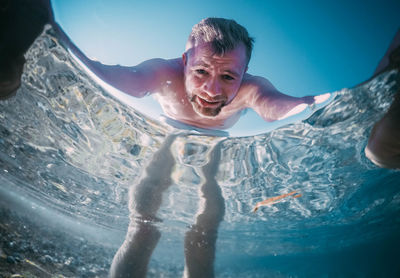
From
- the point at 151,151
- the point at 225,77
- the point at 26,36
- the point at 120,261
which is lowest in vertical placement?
the point at 120,261

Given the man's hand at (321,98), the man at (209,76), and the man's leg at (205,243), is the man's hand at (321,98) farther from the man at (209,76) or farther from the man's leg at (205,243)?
the man's leg at (205,243)

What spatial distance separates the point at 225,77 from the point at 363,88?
3317mm

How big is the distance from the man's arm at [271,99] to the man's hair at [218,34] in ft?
3.23

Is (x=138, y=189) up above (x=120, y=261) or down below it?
above

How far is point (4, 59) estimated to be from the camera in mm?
2281

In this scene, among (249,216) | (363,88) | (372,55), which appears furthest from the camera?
(249,216)

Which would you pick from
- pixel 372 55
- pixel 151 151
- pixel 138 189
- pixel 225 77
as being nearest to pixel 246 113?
pixel 225 77

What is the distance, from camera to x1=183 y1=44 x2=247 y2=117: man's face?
3500 mm

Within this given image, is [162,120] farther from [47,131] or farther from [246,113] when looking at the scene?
[47,131]

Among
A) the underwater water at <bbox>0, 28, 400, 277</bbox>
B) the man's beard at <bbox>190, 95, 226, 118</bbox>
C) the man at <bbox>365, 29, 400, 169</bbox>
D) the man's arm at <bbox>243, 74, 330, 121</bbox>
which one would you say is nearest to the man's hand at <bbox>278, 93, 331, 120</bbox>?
the man's arm at <bbox>243, 74, 330, 121</bbox>

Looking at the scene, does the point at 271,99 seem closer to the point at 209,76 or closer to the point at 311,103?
the point at 311,103

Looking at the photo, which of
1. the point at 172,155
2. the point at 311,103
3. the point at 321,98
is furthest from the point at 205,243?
the point at 321,98

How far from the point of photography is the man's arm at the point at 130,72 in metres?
3.66

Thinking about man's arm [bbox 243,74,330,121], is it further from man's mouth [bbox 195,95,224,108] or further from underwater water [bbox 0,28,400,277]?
underwater water [bbox 0,28,400,277]
